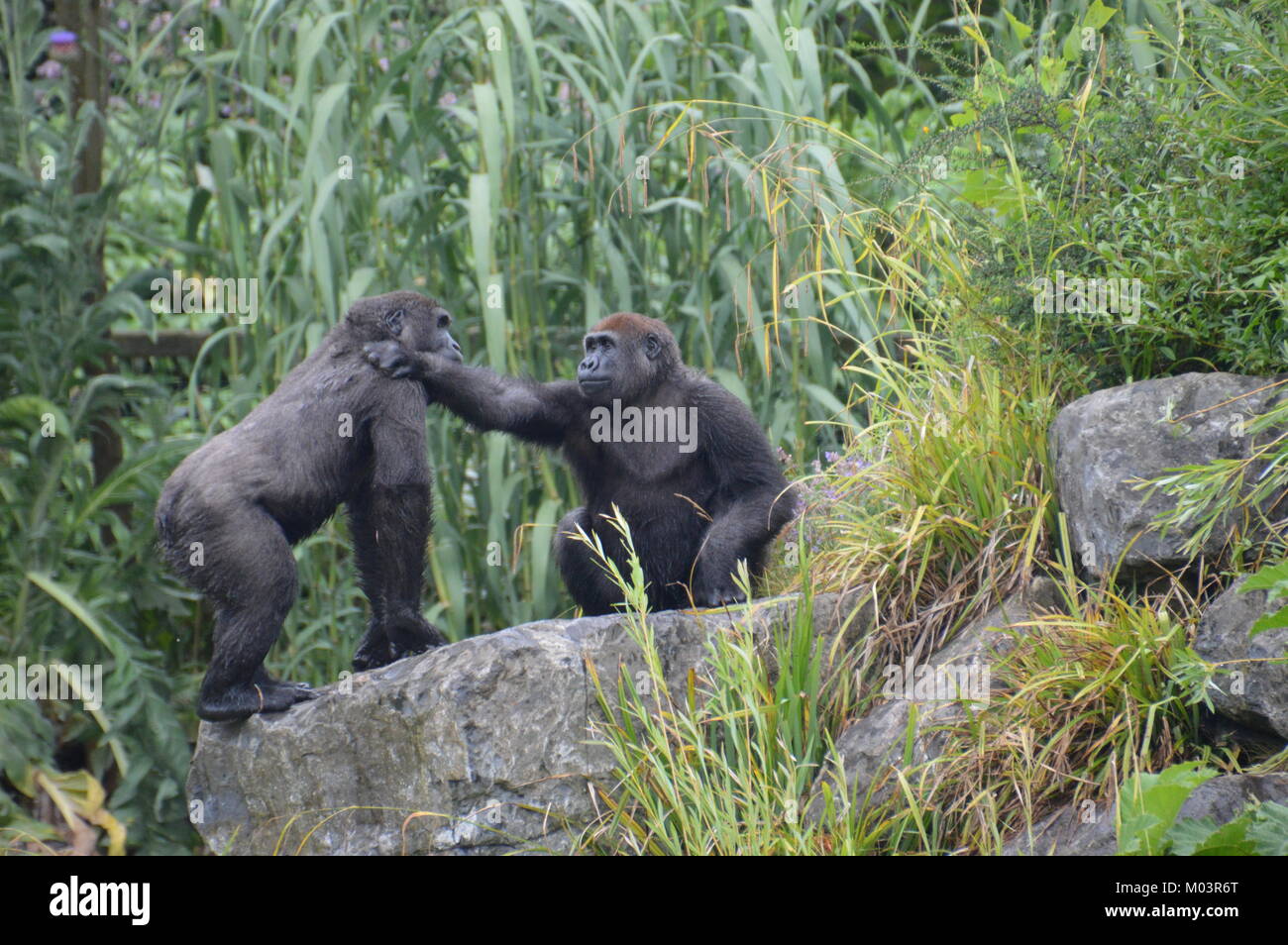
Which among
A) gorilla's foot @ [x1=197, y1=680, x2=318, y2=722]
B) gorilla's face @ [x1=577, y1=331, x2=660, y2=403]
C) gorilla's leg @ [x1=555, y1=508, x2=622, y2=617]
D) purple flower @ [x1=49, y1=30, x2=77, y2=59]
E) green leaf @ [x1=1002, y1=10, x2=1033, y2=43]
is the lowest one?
gorilla's foot @ [x1=197, y1=680, x2=318, y2=722]

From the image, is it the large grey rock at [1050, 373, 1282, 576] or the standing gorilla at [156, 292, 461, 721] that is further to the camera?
the standing gorilla at [156, 292, 461, 721]

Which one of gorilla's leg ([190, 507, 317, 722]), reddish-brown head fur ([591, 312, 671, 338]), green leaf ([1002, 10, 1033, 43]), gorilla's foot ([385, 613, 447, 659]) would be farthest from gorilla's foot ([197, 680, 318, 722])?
green leaf ([1002, 10, 1033, 43])

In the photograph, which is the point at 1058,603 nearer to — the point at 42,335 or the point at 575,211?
the point at 575,211

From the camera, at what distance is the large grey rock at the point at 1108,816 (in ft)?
10.6

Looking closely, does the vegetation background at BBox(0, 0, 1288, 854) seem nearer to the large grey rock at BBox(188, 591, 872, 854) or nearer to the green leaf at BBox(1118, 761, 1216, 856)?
the large grey rock at BBox(188, 591, 872, 854)

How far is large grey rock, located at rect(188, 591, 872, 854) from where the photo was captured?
4.01 m

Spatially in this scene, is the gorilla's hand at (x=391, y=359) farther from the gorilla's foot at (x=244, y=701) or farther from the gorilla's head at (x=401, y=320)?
the gorilla's foot at (x=244, y=701)

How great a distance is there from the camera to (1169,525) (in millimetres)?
3641

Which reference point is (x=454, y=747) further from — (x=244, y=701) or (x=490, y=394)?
(x=490, y=394)

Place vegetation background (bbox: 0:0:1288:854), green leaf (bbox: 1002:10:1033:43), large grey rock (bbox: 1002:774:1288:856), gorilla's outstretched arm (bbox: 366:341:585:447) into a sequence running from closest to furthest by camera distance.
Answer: large grey rock (bbox: 1002:774:1288:856)
vegetation background (bbox: 0:0:1288:854)
gorilla's outstretched arm (bbox: 366:341:585:447)
green leaf (bbox: 1002:10:1033:43)

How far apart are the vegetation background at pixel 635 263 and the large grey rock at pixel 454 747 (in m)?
0.27

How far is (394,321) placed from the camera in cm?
471

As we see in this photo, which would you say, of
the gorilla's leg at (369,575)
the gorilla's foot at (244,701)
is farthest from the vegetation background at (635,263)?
the gorilla's foot at (244,701)

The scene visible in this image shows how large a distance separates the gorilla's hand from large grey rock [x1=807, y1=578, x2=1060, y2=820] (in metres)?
1.92
